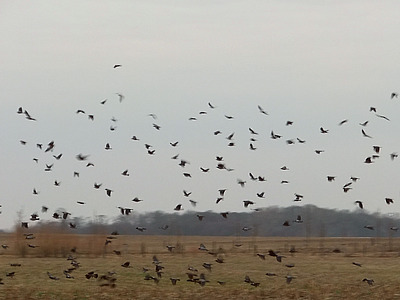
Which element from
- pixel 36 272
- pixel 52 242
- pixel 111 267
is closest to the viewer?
pixel 36 272

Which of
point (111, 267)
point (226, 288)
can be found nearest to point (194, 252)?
point (111, 267)

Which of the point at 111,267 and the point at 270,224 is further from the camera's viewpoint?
the point at 270,224

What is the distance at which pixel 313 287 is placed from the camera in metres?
40.6

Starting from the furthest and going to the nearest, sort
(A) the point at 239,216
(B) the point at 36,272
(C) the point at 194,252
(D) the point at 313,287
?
(A) the point at 239,216 < (C) the point at 194,252 < (B) the point at 36,272 < (D) the point at 313,287

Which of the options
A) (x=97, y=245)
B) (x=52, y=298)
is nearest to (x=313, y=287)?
(x=52, y=298)

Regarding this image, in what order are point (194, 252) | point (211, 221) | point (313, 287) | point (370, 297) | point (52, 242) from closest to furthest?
point (370, 297) → point (313, 287) → point (52, 242) → point (194, 252) → point (211, 221)

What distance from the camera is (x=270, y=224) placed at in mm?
190000

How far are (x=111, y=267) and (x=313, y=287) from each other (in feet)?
59.8

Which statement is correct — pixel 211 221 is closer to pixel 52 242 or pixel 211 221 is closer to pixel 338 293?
pixel 52 242

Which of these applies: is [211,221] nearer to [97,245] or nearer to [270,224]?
[270,224]

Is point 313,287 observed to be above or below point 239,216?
below

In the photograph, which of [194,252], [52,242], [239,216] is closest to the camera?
[52,242]

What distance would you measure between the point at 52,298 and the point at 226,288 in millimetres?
9276

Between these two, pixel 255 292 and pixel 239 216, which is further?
pixel 239 216
